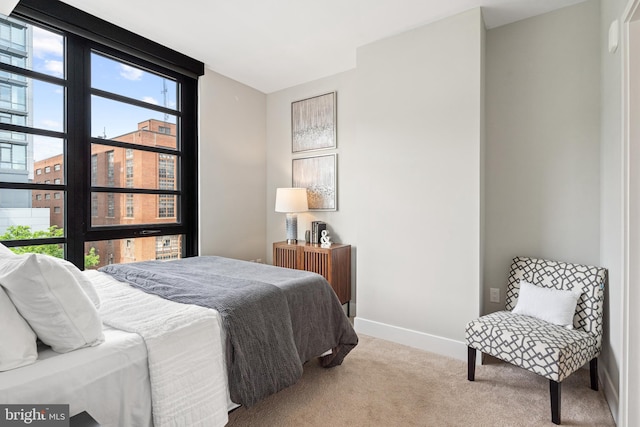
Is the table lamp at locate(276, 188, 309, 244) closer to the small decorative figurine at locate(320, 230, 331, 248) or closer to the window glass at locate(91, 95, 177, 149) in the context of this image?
the small decorative figurine at locate(320, 230, 331, 248)

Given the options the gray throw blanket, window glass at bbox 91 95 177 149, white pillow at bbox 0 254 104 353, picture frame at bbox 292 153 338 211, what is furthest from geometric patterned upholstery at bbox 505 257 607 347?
window glass at bbox 91 95 177 149

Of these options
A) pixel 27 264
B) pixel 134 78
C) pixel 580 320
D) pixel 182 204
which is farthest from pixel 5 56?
pixel 580 320

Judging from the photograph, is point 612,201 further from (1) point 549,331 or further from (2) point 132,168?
(2) point 132,168

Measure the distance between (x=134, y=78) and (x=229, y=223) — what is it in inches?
67.8

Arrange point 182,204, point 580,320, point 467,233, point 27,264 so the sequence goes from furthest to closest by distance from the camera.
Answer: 1. point 182,204
2. point 467,233
3. point 580,320
4. point 27,264

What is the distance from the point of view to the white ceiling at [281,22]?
2410 millimetres

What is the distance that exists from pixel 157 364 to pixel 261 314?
544 mm

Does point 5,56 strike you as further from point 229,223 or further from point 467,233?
point 467,233

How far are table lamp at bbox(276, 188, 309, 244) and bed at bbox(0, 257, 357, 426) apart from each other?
1594 millimetres

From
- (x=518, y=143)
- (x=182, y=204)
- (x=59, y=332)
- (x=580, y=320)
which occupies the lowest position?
(x=580, y=320)

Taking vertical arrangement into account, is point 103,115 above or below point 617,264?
above

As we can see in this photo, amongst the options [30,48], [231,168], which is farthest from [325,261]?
[30,48]

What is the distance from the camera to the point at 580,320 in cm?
211

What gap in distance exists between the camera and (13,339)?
1.05 meters
